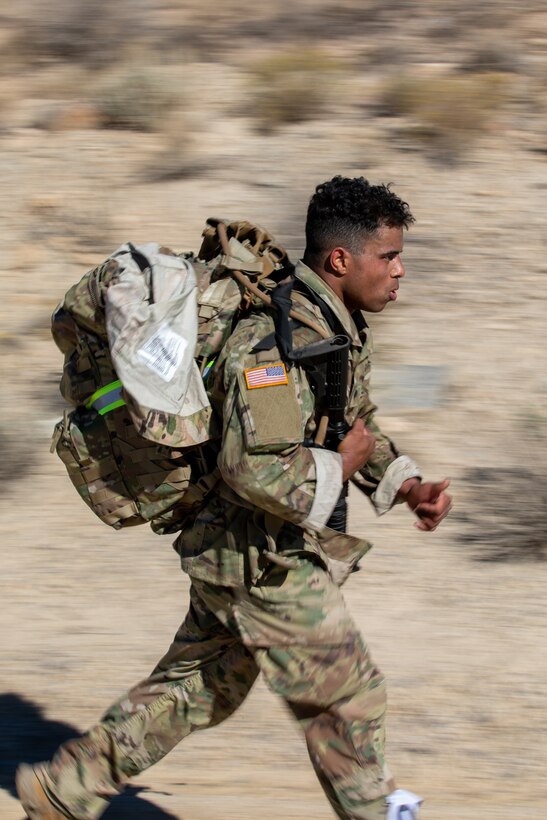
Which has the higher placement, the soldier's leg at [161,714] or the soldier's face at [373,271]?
→ the soldier's face at [373,271]

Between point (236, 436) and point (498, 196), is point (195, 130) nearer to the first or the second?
point (498, 196)

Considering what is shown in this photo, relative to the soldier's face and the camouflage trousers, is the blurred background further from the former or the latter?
the soldier's face

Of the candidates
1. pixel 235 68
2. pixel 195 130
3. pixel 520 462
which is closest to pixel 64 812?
pixel 520 462

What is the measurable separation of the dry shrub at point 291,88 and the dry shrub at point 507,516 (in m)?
3.85

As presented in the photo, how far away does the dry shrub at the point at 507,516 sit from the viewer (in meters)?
5.50

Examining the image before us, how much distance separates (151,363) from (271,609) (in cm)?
77

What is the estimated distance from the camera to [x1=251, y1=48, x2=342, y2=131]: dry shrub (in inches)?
346

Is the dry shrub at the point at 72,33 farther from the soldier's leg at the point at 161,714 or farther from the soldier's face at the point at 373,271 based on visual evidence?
the soldier's leg at the point at 161,714

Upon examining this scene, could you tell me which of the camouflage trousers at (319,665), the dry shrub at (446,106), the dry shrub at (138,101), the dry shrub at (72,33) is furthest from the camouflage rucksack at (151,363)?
the dry shrub at (72,33)

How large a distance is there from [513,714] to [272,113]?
17.7 ft

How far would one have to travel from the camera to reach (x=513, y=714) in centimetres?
456

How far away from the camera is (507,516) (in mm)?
5641

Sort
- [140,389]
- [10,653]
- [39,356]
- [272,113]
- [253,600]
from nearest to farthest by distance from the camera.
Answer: [140,389]
[253,600]
[10,653]
[39,356]
[272,113]

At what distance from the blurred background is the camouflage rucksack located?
4.59 ft
